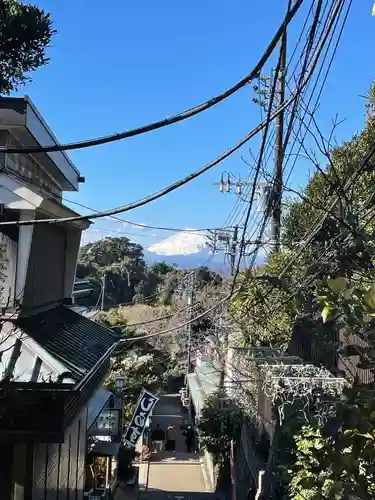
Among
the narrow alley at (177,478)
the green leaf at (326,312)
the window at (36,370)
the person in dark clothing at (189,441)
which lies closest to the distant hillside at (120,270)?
the person in dark clothing at (189,441)

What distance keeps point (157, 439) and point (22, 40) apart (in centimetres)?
2033

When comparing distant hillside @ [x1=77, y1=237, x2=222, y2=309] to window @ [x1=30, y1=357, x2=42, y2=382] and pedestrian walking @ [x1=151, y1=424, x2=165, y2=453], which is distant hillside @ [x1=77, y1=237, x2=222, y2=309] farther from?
window @ [x1=30, y1=357, x2=42, y2=382]

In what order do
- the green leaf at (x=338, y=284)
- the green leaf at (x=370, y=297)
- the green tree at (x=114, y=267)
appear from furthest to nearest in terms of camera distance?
the green tree at (x=114, y=267) → the green leaf at (x=338, y=284) → the green leaf at (x=370, y=297)

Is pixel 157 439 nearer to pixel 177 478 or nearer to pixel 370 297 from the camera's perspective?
pixel 177 478

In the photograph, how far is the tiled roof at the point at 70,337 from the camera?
777 centimetres

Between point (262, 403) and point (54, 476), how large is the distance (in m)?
6.39

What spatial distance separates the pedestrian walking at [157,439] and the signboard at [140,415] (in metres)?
8.61

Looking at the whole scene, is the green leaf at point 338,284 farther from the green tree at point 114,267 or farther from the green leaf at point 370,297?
the green tree at point 114,267

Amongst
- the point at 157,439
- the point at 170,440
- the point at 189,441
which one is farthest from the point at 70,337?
the point at 157,439

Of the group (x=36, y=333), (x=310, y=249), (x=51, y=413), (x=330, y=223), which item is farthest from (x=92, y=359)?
(x=310, y=249)

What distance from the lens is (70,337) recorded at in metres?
9.98

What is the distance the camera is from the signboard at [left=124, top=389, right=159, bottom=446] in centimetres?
1742

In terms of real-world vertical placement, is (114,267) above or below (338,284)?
above

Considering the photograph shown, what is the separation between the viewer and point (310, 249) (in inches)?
530
